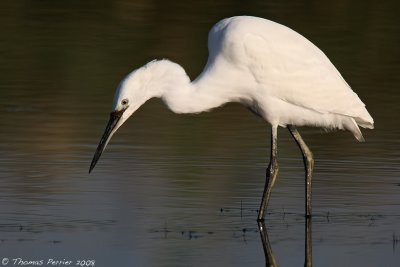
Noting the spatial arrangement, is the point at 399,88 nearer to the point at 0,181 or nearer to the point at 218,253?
the point at 0,181

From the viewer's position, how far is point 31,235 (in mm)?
10391

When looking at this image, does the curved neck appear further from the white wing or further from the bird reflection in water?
the bird reflection in water

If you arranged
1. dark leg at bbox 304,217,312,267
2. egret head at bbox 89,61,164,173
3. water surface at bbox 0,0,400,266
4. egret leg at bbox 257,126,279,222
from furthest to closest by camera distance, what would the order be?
egret leg at bbox 257,126,279,222, egret head at bbox 89,61,164,173, water surface at bbox 0,0,400,266, dark leg at bbox 304,217,312,267

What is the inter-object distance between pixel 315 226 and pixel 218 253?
135cm

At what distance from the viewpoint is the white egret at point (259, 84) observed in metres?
11.5

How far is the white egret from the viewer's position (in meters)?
11.5

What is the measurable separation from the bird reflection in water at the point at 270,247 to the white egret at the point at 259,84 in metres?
0.25

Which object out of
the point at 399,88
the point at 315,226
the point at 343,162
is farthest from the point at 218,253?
the point at 399,88

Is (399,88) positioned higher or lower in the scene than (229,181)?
lower

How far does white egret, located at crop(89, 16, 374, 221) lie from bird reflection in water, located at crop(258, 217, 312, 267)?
0.25m
